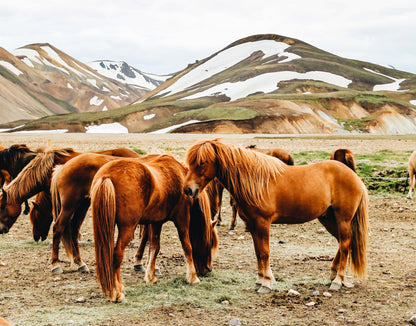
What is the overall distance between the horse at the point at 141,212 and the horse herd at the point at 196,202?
0.05 ft

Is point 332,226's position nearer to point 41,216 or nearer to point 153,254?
point 153,254

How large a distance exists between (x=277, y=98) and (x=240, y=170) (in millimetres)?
94937

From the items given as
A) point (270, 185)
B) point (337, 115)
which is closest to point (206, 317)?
point (270, 185)

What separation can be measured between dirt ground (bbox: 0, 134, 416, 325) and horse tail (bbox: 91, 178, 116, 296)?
49cm

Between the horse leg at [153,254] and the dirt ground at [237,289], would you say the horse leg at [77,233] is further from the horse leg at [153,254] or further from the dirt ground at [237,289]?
the horse leg at [153,254]

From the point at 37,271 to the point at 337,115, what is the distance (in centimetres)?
8739

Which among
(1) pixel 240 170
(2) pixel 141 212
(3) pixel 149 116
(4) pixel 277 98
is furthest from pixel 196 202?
(3) pixel 149 116

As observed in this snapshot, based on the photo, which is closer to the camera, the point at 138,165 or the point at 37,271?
the point at 138,165

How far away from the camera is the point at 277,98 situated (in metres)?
99.4

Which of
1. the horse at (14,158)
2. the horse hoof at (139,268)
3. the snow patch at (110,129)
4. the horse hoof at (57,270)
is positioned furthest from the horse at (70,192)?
the snow patch at (110,129)

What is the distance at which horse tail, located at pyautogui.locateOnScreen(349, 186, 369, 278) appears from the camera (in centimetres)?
727

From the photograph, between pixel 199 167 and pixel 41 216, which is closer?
pixel 199 167

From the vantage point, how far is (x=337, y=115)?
293 feet

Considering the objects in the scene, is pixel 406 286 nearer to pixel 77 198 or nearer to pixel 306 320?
pixel 306 320
